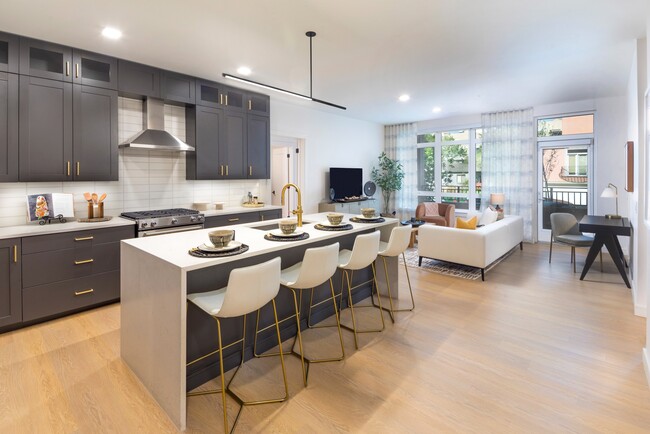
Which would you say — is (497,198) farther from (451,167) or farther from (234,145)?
(234,145)

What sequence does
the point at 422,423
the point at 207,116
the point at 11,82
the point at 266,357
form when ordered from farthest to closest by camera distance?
1. the point at 207,116
2. the point at 11,82
3. the point at 266,357
4. the point at 422,423

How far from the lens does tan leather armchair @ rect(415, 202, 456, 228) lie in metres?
7.25

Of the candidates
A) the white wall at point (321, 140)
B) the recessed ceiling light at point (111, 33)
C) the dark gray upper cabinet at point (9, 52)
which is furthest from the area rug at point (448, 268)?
the dark gray upper cabinet at point (9, 52)

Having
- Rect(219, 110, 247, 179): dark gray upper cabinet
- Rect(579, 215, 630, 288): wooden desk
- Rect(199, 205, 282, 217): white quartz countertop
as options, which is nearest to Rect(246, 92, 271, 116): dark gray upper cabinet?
Rect(219, 110, 247, 179): dark gray upper cabinet

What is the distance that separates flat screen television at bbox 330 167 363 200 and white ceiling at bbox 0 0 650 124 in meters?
2.29

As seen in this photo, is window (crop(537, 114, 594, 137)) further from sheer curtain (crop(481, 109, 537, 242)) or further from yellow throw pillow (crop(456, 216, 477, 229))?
yellow throw pillow (crop(456, 216, 477, 229))

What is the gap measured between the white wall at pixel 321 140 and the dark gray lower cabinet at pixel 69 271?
3.40m

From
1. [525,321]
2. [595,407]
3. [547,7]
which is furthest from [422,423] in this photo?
[547,7]

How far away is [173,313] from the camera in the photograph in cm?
190

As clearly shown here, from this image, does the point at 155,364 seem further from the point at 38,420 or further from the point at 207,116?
the point at 207,116

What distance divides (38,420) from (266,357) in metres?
1.37

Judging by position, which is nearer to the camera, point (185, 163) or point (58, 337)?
point (58, 337)

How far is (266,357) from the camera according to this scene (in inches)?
104

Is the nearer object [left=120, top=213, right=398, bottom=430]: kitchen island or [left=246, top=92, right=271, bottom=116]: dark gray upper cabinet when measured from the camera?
[left=120, top=213, right=398, bottom=430]: kitchen island
